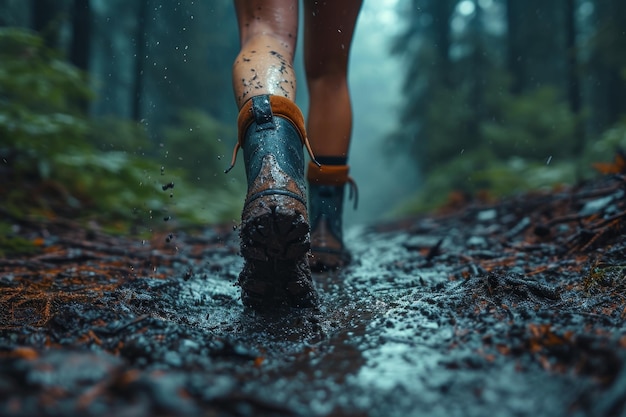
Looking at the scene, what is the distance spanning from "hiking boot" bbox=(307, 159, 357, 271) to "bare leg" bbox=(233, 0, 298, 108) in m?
0.60

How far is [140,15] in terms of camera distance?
9664 millimetres

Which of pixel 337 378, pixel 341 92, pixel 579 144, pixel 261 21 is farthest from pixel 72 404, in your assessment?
pixel 579 144

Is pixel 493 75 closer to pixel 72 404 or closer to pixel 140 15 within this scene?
pixel 140 15

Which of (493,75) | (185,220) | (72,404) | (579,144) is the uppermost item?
(493,75)

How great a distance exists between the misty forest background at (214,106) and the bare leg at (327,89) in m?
0.66

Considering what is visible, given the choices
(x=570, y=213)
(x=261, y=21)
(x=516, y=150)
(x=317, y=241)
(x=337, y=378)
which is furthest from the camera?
(x=516, y=150)

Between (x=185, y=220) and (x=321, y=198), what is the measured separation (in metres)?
3.22

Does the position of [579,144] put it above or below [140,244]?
above

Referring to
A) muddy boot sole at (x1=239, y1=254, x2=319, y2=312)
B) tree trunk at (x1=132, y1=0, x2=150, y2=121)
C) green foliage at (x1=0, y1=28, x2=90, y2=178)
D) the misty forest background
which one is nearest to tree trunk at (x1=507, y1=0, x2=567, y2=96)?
the misty forest background

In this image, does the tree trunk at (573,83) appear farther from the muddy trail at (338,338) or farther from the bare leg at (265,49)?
the bare leg at (265,49)

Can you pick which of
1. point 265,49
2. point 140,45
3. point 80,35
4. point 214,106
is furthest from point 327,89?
point 214,106

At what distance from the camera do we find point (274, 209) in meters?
1.18

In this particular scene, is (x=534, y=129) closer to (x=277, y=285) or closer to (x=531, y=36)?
(x=531, y=36)

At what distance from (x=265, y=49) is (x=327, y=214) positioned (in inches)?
33.3
